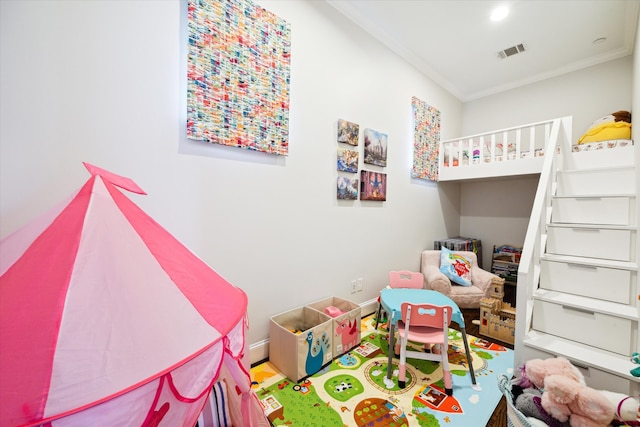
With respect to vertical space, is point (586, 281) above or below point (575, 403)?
above

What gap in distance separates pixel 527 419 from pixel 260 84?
91.5 inches

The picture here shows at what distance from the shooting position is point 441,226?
3955mm

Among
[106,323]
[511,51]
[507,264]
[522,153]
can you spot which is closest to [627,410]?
[106,323]

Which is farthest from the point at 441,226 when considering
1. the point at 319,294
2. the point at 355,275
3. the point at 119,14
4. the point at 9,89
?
the point at 9,89

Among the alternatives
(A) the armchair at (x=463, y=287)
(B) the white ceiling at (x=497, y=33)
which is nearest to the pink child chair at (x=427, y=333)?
Result: (A) the armchair at (x=463, y=287)

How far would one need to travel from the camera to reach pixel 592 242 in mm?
1969

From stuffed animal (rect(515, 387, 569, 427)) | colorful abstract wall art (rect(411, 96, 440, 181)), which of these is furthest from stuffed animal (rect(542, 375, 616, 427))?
colorful abstract wall art (rect(411, 96, 440, 181))

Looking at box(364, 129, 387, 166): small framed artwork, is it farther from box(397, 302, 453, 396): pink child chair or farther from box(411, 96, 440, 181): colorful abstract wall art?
box(397, 302, 453, 396): pink child chair

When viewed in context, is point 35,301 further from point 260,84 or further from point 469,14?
point 469,14

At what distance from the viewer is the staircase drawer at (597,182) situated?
2162 millimetres

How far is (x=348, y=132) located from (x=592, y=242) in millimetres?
2095

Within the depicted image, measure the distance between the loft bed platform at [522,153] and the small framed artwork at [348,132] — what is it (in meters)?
1.70

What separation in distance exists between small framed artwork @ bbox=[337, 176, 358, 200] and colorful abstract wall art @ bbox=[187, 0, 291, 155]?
0.67m

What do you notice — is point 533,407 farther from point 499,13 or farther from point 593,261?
point 499,13
